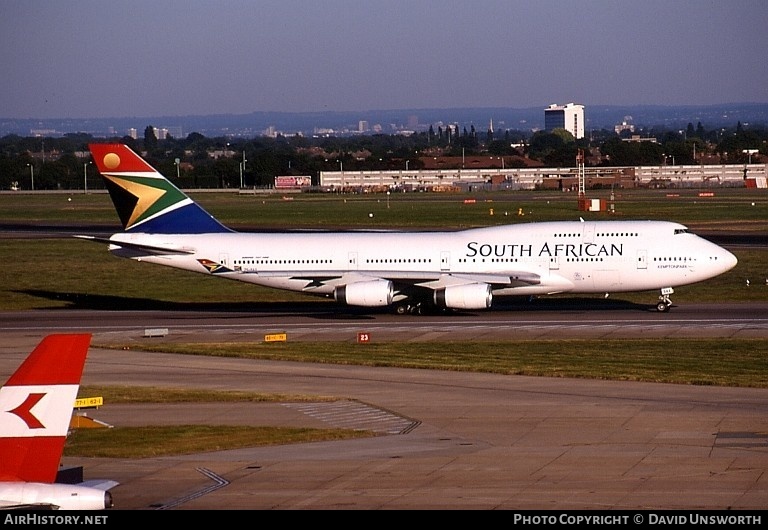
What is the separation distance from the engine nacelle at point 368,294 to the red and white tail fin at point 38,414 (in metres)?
33.6

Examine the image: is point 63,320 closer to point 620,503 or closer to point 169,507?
point 169,507

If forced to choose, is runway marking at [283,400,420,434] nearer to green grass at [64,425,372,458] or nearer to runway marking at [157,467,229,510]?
green grass at [64,425,372,458]

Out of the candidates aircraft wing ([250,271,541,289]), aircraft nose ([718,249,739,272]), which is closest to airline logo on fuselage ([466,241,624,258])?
aircraft wing ([250,271,541,289])

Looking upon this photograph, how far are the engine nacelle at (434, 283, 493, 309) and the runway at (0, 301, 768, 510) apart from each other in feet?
6.59

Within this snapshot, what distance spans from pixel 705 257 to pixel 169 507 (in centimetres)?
3460

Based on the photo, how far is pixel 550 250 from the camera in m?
52.4

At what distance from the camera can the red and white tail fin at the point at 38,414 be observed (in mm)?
18062

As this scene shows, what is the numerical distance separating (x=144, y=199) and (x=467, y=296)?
1513cm

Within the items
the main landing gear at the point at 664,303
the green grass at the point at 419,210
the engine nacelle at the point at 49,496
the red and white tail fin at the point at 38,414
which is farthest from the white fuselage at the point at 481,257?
the green grass at the point at 419,210

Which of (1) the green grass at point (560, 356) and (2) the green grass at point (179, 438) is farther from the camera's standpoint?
(1) the green grass at point (560, 356)

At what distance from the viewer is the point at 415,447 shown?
28.4 meters

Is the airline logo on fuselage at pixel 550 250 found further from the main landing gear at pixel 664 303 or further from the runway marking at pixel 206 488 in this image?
the runway marking at pixel 206 488

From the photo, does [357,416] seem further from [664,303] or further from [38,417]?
[664,303]

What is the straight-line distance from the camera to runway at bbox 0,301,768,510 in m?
23.5
